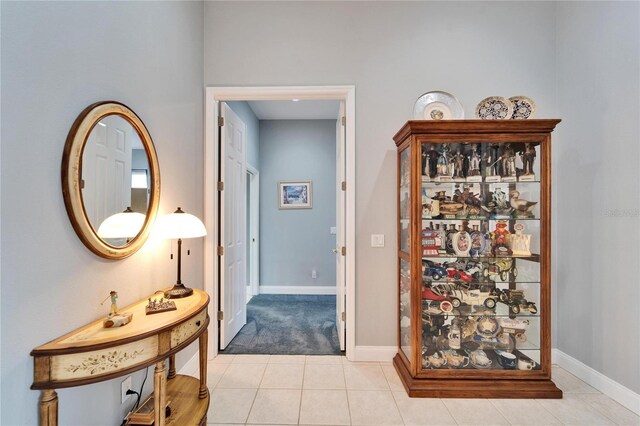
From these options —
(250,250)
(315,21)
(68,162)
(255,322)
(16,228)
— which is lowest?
(255,322)

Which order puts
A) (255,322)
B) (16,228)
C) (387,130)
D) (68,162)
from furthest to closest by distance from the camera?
(255,322)
(387,130)
(68,162)
(16,228)

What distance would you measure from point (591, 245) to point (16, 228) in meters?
3.51

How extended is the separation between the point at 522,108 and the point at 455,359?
79.5 inches

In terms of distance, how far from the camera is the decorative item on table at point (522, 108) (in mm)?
2189

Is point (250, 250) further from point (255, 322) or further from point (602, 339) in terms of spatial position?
point (602, 339)

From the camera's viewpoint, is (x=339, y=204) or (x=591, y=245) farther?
(x=339, y=204)

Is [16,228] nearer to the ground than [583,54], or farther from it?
nearer to the ground

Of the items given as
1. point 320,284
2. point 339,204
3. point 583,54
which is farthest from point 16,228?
point 320,284

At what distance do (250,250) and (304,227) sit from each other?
3.30ft

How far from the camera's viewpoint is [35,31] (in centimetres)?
Answer: 111

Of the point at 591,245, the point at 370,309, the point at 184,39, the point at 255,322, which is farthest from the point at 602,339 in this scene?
the point at 184,39

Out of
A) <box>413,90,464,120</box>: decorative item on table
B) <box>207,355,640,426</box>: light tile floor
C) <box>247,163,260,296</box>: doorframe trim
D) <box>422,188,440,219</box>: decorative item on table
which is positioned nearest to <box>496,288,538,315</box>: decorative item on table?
<box>207,355,640,426</box>: light tile floor

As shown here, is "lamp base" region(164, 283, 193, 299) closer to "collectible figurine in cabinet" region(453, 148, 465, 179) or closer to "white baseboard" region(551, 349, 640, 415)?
"collectible figurine in cabinet" region(453, 148, 465, 179)

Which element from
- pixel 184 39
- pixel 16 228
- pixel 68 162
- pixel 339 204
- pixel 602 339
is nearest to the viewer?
pixel 16 228
